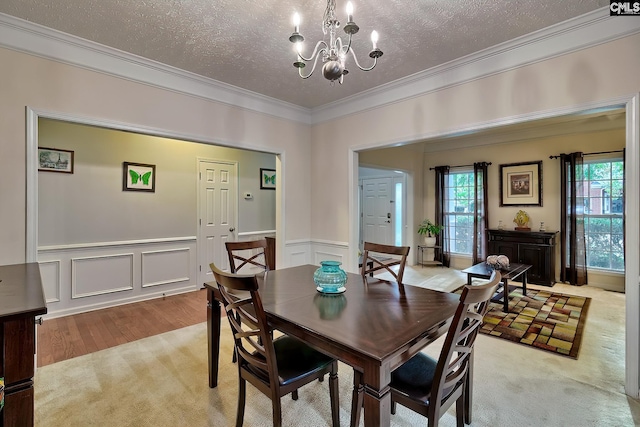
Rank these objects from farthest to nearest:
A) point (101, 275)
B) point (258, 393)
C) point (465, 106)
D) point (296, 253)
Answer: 1. point (296, 253)
2. point (101, 275)
3. point (465, 106)
4. point (258, 393)

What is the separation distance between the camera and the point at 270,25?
2.27 meters

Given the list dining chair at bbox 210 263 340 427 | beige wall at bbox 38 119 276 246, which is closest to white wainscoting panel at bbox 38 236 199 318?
beige wall at bbox 38 119 276 246

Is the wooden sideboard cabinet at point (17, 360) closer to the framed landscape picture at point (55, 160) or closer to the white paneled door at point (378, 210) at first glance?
the framed landscape picture at point (55, 160)

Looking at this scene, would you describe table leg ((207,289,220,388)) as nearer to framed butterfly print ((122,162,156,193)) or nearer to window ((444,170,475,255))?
framed butterfly print ((122,162,156,193))

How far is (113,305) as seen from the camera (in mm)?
3861

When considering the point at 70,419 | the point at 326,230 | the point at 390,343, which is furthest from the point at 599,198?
the point at 70,419

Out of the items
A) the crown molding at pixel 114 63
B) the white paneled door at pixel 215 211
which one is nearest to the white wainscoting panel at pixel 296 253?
the white paneled door at pixel 215 211

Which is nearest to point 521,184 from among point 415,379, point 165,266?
point 415,379

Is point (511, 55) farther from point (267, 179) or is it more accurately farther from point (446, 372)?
point (267, 179)

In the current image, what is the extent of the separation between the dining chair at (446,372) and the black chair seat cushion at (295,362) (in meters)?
0.40

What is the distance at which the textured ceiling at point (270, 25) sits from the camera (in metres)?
2.06

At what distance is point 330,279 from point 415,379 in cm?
69

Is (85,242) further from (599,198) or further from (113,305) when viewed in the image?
(599,198)

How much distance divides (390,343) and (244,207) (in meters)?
4.28
